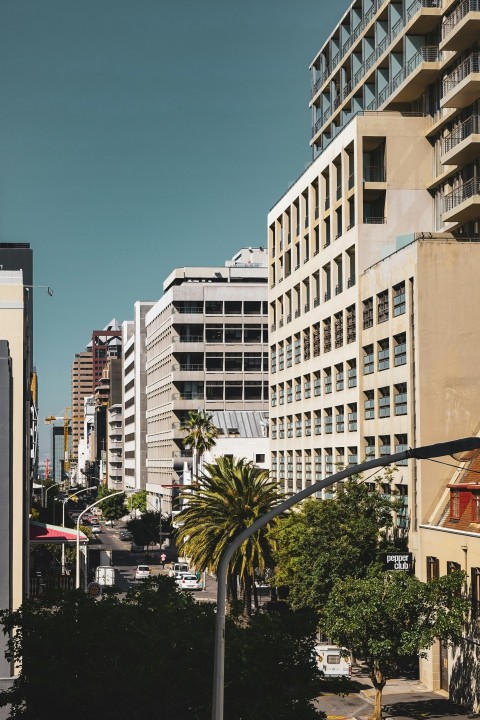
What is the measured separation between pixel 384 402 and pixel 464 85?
18680 mm

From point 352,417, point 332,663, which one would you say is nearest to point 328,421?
point 352,417

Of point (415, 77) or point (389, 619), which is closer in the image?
point (389, 619)

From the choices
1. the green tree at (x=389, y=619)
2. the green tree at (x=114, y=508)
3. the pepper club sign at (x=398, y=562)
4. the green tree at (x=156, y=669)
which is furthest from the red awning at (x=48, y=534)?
the green tree at (x=114, y=508)

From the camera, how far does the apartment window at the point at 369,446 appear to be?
2726 inches

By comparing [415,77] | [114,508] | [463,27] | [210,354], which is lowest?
[114,508]

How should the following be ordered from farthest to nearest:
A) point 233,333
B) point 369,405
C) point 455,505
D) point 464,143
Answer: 1. point 233,333
2. point 369,405
3. point 464,143
4. point 455,505

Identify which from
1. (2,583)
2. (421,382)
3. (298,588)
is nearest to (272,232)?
(421,382)

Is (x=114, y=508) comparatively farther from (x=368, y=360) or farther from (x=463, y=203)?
(x=463, y=203)

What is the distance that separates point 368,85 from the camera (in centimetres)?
8412

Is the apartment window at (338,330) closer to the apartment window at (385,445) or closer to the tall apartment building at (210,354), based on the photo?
the apartment window at (385,445)

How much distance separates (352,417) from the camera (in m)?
73.3

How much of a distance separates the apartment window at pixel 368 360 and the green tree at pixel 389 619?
70.8ft

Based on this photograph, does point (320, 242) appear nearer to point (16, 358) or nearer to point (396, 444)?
point (396, 444)

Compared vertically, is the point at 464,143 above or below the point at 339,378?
above
